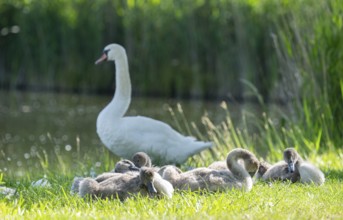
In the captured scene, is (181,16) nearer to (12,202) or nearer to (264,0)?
(264,0)

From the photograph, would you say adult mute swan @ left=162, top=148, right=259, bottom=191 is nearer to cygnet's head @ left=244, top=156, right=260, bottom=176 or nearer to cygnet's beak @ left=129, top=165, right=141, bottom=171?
cygnet's head @ left=244, top=156, right=260, bottom=176

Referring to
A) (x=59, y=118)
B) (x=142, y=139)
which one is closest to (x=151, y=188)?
(x=142, y=139)

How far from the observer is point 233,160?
7766 mm

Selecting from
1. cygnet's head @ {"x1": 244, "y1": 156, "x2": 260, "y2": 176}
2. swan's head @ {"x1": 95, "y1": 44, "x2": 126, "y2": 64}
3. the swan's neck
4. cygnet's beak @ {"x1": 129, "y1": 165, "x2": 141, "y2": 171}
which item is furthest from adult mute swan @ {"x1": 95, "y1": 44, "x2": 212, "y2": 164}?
cygnet's head @ {"x1": 244, "y1": 156, "x2": 260, "y2": 176}

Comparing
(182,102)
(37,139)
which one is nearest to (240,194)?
(37,139)

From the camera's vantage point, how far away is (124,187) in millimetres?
7324

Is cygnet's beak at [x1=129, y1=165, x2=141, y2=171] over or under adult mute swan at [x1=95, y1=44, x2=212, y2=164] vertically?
over

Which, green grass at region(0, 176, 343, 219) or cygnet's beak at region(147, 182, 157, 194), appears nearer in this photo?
green grass at region(0, 176, 343, 219)

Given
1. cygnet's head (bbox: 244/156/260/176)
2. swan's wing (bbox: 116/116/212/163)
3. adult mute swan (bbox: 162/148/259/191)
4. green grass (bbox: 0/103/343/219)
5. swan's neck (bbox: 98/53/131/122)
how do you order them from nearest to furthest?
green grass (bbox: 0/103/343/219)
adult mute swan (bbox: 162/148/259/191)
cygnet's head (bbox: 244/156/260/176)
swan's wing (bbox: 116/116/212/163)
swan's neck (bbox: 98/53/131/122)

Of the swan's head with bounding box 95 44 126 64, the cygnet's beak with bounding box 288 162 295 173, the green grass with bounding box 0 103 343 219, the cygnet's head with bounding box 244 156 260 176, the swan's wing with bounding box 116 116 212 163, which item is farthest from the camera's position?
the swan's head with bounding box 95 44 126 64

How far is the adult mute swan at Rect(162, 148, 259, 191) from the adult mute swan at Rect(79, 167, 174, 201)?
38 centimetres

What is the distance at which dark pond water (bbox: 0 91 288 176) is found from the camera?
60.0 feet

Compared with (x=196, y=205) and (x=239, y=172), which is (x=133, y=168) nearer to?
(x=239, y=172)

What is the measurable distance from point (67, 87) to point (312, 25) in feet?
59.8
